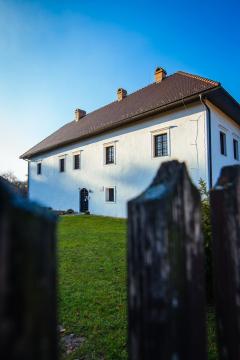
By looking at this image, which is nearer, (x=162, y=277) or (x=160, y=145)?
(x=162, y=277)

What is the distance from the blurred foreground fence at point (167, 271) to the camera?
77 centimetres

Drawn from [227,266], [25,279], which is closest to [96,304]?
[227,266]

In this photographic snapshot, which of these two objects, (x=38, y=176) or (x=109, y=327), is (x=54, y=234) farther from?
(x=38, y=176)

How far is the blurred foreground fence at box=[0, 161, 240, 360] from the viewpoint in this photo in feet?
1.68

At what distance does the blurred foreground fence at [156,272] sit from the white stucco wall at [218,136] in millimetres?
15294

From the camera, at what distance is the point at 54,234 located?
0.60 metres

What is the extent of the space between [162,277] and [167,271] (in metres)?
0.02

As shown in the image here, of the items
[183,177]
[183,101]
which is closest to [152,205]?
[183,177]

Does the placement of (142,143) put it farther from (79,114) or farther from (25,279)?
(25,279)

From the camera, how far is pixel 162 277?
30.6 inches

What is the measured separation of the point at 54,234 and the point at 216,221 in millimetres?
723

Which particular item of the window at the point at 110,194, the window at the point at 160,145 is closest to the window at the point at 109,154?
the window at the point at 110,194

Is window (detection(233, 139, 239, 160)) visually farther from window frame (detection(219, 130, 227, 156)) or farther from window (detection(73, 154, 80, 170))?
window (detection(73, 154, 80, 170))

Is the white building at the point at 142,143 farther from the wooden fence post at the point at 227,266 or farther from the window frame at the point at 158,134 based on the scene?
the wooden fence post at the point at 227,266
